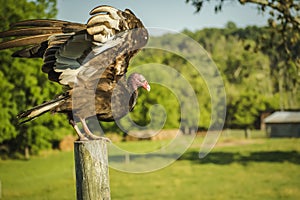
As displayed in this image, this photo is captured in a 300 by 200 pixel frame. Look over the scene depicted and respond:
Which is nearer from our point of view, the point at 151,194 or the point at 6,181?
the point at 151,194

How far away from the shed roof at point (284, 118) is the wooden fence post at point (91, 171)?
2426 inches

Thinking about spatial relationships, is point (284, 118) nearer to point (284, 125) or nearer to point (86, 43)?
point (284, 125)

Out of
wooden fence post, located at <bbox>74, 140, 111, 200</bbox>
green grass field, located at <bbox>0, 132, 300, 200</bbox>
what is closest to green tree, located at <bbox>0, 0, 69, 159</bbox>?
green grass field, located at <bbox>0, 132, 300, 200</bbox>

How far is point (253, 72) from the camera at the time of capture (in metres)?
73.3

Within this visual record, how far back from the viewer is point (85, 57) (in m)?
5.23

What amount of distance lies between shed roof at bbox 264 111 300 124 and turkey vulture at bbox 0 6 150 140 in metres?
61.0

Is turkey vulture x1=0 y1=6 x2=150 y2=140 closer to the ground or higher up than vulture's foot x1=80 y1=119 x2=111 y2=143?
higher up

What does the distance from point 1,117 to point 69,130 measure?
8685mm

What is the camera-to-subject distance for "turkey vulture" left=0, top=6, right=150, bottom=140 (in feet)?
16.1

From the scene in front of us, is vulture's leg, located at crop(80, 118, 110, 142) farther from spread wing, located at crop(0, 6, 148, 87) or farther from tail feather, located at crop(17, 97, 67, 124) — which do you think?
spread wing, located at crop(0, 6, 148, 87)

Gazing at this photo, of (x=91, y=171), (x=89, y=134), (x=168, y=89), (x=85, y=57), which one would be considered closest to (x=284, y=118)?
(x=168, y=89)

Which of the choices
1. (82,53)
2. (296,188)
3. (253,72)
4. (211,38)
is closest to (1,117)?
(296,188)

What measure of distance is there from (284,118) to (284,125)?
968 millimetres

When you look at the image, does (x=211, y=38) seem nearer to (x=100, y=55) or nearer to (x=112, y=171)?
(x=112, y=171)
